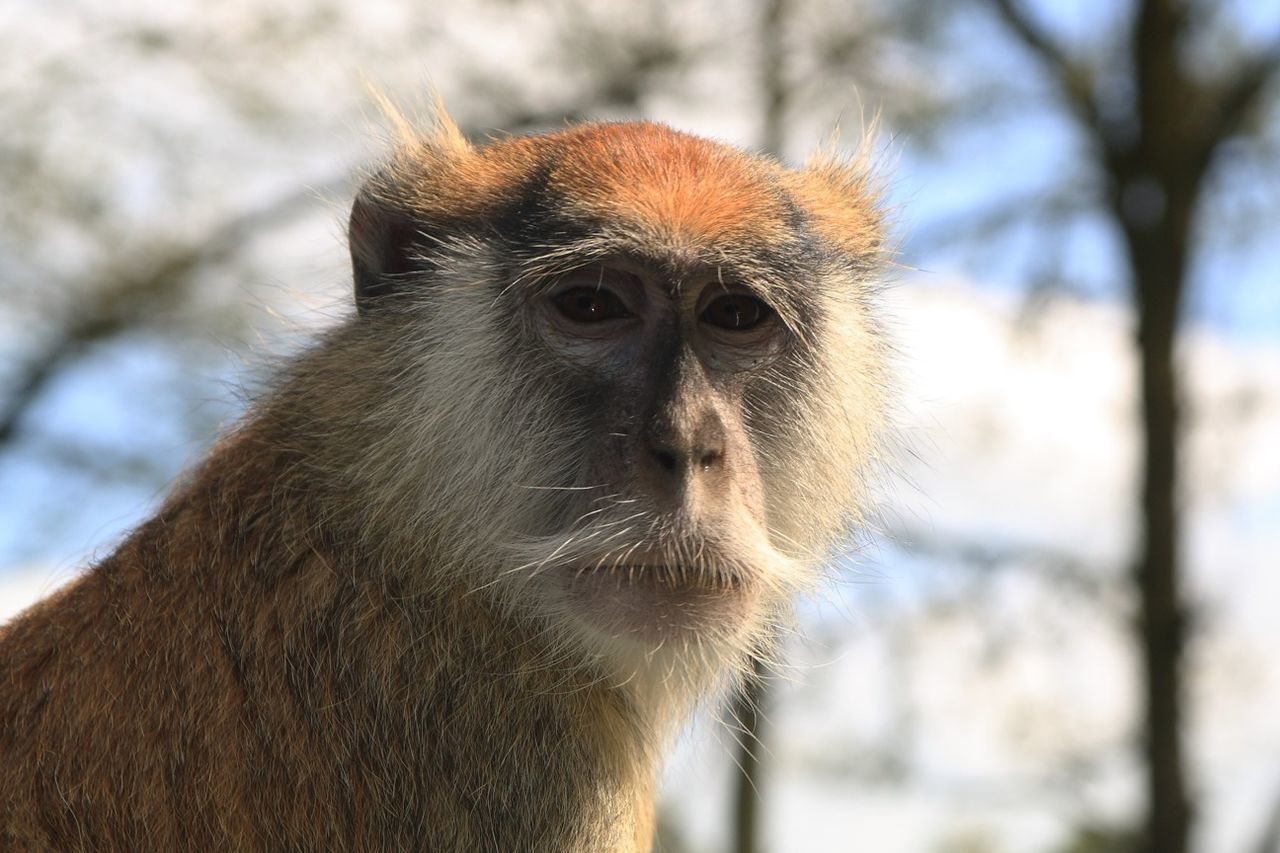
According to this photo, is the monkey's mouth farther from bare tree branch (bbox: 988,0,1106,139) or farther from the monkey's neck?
bare tree branch (bbox: 988,0,1106,139)

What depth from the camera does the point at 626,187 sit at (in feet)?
11.0

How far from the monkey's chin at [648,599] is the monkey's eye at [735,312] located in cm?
74

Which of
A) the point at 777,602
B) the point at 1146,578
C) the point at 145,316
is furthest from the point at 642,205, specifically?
the point at 145,316

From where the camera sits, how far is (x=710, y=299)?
341 centimetres

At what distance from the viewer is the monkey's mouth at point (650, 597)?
308 centimetres

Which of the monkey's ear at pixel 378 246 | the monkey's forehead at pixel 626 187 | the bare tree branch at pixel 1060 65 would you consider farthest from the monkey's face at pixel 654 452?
the bare tree branch at pixel 1060 65

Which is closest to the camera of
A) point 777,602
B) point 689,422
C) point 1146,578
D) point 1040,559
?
point 689,422

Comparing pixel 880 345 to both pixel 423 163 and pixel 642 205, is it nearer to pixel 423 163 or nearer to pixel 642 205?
pixel 642 205

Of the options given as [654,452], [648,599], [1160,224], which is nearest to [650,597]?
[648,599]

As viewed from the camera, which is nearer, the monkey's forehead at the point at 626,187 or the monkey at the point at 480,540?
the monkey at the point at 480,540

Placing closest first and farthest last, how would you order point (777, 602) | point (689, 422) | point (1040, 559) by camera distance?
point (689, 422)
point (777, 602)
point (1040, 559)

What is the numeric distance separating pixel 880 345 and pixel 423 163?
1.54 meters

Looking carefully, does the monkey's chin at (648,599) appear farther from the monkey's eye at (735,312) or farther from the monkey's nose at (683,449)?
the monkey's eye at (735,312)

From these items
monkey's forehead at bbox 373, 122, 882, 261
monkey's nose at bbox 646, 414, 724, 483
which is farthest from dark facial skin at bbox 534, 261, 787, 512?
monkey's forehead at bbox 373, 122, 882, 261
